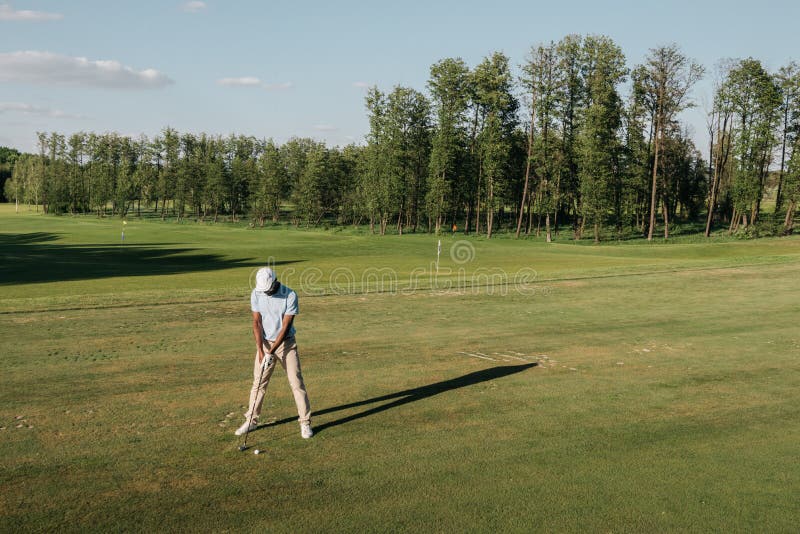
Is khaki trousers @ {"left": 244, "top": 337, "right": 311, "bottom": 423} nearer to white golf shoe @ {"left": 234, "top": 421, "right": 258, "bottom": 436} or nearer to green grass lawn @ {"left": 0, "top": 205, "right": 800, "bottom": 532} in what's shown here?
white golf shoe @ {"left": 234, "top": 421, "right": 258, "bottom": 436}

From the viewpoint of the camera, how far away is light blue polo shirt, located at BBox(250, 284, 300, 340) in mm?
9750

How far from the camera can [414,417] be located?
10.5m

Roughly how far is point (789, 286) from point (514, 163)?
71.6 meters

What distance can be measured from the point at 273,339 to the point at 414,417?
2.67 m

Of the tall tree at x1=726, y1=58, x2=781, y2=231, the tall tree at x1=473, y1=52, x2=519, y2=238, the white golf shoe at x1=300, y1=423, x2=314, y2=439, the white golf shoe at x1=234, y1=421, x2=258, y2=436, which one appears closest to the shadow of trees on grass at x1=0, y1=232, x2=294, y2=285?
the white golf shoe at x1=234, y1=421, x2=258, y2=436

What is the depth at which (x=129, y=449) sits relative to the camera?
8773mm

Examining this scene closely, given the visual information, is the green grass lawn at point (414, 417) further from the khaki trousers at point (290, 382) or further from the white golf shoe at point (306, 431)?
the khaki trousers at point (290, 382)

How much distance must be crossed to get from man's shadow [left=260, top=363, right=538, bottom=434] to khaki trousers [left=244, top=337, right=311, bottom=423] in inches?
15.7

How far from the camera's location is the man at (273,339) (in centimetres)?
962

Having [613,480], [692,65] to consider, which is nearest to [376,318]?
[613,480]

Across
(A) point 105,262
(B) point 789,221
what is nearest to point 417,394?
(A) point 105,262

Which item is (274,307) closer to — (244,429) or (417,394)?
(244,429)

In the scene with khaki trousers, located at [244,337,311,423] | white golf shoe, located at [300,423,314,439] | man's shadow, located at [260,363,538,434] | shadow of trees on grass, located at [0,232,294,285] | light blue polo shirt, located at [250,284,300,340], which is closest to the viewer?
white golf shoe, located at [300,423,314,439]

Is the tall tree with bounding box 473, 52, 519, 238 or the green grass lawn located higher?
the tall tree with bounding box 473, 52, 519, 238
